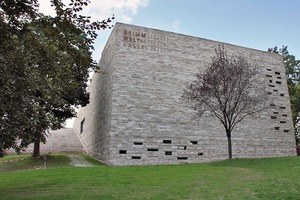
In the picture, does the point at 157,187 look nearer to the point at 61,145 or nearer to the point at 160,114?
the point at 160,114

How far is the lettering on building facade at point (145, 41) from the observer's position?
720 inches

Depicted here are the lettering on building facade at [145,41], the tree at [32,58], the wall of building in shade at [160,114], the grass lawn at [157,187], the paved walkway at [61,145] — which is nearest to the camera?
the tree at [32,58]

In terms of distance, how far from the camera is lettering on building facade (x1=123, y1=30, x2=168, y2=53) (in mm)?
18281

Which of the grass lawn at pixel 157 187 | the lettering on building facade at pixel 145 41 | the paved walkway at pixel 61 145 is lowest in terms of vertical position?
the grass lawn at pixel 157 187

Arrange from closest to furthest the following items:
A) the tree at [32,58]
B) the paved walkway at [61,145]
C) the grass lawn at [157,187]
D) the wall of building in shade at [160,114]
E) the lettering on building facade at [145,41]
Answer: the tree at [32,58], the grass lawn at [157,187], the wall of building in shade at [160,114], the lettering on building facade at [145,41], the paved walkway at [61,145]

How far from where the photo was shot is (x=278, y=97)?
73.3ft

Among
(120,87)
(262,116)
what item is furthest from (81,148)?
(262,116)

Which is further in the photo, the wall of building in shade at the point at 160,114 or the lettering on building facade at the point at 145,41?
the lettering on building facade at the point at 145,41

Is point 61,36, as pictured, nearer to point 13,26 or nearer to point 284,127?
point 13,26

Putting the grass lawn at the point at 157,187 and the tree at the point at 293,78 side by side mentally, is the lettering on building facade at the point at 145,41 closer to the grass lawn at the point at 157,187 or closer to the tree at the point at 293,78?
the grass lawn at the point at 157,187

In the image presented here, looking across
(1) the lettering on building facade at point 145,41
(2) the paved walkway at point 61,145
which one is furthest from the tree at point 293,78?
(2) the paved walkway at point 61,145

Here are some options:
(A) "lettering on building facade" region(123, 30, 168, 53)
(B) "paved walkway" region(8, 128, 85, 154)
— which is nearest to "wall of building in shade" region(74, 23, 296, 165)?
(A) "lettering on building facade" region(123, 30, 168, 53)

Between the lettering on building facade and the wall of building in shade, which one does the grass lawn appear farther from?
the lettering on building facade

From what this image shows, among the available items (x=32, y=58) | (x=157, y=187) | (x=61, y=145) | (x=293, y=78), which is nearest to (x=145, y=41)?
(x=157, y=187)
